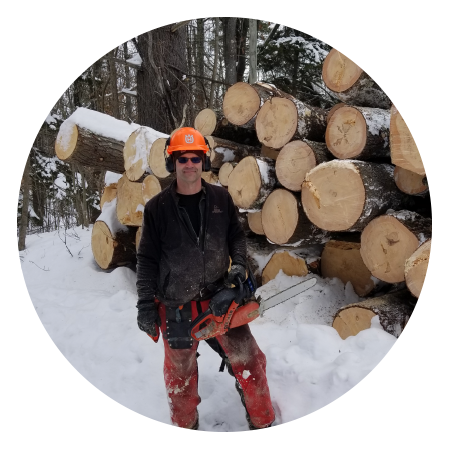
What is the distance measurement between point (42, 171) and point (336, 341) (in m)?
1.87

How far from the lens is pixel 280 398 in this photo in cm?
172

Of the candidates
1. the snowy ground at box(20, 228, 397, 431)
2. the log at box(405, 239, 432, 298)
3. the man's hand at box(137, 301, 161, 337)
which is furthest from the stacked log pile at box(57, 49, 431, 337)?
the man's hand at box(137, 301, 161, 337)

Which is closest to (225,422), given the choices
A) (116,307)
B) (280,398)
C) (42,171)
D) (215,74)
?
(280,398)

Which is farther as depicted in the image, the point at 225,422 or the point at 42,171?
the point at 42,171

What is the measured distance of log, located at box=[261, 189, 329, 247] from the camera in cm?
218

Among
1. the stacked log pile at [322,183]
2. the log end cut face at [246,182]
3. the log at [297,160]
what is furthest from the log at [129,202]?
the log at [297,160]

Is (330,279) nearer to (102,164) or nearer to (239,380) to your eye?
(239,380)

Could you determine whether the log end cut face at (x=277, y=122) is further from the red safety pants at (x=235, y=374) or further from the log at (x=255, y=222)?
the red safety pants at (x=235, y=374)

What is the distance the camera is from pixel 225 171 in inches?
95.5

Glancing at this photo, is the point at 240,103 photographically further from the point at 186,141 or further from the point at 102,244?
the point at 102,244

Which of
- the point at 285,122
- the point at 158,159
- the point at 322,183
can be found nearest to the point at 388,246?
the point at 322,183

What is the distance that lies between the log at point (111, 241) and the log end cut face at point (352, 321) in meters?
1.62

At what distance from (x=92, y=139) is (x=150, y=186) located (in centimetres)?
55

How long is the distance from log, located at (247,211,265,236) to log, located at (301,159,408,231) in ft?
1.67
